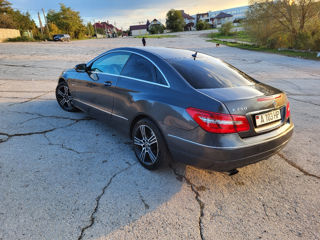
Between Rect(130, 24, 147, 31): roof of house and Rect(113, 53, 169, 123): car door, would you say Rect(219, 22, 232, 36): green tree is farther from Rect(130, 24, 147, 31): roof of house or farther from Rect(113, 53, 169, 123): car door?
Rect(130, 24, 147, 31): roof of house

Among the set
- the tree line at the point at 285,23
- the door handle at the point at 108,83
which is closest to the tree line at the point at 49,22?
the tree line at the point at 285,23

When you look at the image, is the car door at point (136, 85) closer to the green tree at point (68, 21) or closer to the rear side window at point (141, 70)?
the rear side window at point (141, 70)

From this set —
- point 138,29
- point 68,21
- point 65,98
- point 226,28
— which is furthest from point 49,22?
point 65,98

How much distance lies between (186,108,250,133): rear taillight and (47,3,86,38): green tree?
69.7m

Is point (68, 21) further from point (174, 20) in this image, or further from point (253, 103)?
point (253, 103)

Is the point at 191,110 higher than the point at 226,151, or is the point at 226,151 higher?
the point at 191,110

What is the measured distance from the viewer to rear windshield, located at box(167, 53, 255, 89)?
9.02 ft

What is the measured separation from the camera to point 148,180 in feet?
9.29

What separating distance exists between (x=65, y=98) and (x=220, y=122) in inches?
163

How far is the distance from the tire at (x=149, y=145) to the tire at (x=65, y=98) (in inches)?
101

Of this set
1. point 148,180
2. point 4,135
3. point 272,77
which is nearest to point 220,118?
point 148,180

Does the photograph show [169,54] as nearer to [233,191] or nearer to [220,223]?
[233,191]

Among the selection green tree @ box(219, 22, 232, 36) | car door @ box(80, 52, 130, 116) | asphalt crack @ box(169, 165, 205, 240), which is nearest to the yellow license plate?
asphalt crack @ box(169, 165, 205, 240)

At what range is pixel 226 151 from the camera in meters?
2.26
